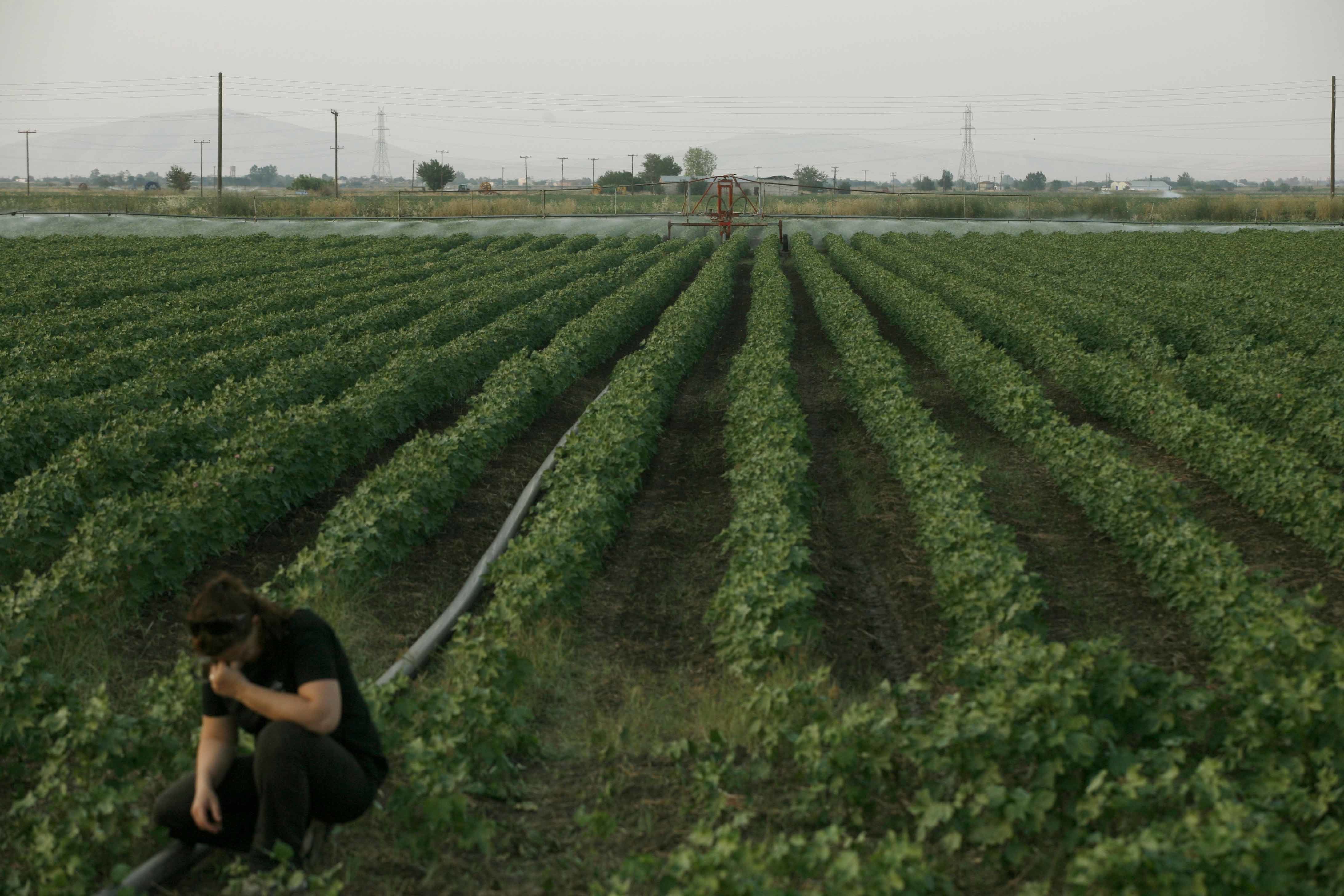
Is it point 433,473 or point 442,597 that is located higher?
point 433,473

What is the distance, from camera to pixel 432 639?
759cm

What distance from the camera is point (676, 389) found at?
16578 mm

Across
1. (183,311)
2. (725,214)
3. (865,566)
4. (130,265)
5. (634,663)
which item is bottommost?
(634,663)

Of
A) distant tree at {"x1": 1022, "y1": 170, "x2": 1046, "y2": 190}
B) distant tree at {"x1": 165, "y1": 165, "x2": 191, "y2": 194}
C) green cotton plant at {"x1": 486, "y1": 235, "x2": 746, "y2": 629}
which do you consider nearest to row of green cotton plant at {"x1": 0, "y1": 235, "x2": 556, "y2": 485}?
green cotton plant at {"x1": 486, "y1": 235, "x2": 746, "y2": 629}

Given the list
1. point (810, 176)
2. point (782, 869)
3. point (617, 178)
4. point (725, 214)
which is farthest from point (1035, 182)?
point (782, 869)

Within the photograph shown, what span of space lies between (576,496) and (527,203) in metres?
55.0

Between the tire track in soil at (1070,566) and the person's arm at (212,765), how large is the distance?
4289mm

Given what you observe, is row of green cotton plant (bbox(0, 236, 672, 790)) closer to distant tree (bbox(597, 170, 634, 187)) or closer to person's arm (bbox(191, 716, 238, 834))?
person's arm (bbox(191, 716, 238, 834))

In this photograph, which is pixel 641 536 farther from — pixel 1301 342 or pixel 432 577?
pixel 1301 342

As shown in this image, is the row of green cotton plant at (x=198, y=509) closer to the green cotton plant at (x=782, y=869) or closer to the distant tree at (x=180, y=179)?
the green cotton plant at (x=782, y=869)

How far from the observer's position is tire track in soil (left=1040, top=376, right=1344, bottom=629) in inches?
344

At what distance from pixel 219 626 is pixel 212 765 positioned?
0.80 m

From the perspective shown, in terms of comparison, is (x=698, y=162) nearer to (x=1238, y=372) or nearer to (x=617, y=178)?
(x=617, y=178)

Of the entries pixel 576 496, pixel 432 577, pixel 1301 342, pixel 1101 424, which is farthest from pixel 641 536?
pixel 1301 342
